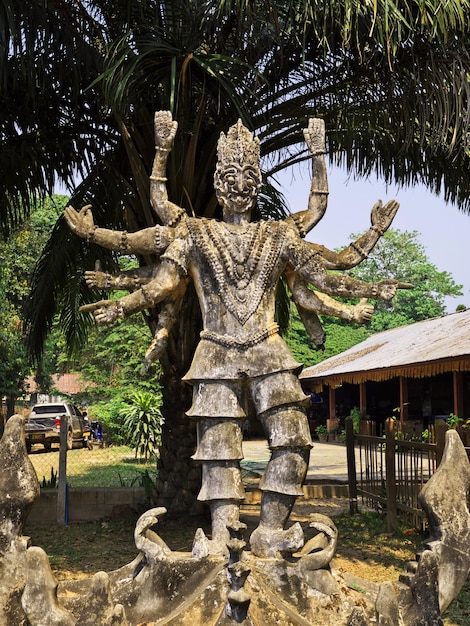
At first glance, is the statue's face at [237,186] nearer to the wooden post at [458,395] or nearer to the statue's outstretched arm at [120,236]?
the statue's outstretched arm at [120,236]

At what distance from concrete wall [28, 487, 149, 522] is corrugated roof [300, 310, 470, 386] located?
7135 millimetres

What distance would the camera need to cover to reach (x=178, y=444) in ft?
28.3

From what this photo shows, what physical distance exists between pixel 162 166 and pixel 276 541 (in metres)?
2.44

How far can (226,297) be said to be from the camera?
479 centimetres

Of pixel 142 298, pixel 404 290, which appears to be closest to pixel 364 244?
pixel 142 298

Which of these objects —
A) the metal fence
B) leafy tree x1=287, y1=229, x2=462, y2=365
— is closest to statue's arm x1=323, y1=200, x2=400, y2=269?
the metal fence

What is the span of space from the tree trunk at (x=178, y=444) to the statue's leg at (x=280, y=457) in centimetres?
382

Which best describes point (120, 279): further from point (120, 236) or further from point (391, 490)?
point (391, 490)

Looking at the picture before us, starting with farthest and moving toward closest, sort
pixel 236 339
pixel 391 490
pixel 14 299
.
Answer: pixel 14 299, pixel 391 490, pixel 236 339

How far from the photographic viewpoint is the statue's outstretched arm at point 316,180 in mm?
5234

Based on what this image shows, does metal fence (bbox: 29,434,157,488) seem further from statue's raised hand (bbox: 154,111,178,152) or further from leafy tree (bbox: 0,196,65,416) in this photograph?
statue's raised hand (bbox: 154,111,178,152)

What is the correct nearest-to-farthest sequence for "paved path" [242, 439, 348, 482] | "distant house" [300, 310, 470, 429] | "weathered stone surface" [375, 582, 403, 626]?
"weathered stone surface" [375, 582, 403, 626] < "paved path" [242, 439, 348, 482] < "distant house" [300, 310, 470, 429]

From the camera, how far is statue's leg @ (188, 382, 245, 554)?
14.7 feet

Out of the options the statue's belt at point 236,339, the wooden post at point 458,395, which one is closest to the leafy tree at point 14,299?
the wooden post at point 458,395
